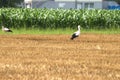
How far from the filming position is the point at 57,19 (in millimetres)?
45062

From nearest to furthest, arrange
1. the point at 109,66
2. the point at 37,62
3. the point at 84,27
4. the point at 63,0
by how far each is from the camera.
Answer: the point at 109,66 → the point at 37,62 → the point at 84,27 → the point at 63,0

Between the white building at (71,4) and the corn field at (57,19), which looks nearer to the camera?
the corn field at (57,19)

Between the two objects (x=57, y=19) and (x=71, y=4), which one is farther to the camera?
(x=71, y=4)

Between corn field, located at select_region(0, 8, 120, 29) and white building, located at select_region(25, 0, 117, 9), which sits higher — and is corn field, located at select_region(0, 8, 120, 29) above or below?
above

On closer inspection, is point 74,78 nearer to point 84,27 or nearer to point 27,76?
point 27,76

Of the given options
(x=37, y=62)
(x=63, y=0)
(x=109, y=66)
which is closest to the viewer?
(x=109, y=66)

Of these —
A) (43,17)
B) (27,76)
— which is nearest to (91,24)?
(43,17)

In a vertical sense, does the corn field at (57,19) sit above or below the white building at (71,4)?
above

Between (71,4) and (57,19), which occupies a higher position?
(57,19)

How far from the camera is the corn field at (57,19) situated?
45000mm

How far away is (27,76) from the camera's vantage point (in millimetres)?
11844

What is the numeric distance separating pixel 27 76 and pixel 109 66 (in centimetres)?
346

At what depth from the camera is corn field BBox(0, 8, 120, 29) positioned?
45000 millimetres

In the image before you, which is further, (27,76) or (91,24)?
(91,24)
